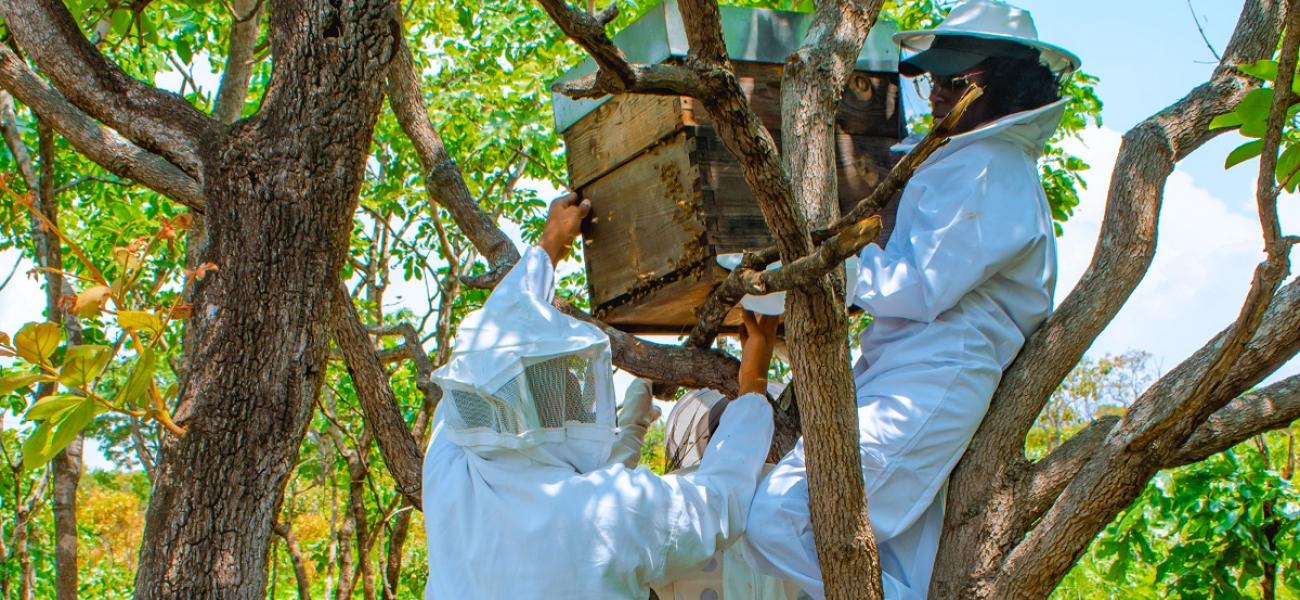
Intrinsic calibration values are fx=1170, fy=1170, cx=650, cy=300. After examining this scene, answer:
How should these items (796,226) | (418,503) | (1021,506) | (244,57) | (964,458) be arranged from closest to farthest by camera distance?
(796,226), (1021,506), (964,458), (418,503), (244,57)

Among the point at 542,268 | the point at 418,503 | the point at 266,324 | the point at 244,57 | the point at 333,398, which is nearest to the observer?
the point at 266,324

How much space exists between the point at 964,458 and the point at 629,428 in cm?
97

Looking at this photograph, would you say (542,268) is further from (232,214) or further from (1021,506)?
(1021,506)

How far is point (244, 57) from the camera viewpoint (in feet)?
13.4

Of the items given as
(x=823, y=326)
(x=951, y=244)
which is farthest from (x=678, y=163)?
(x=823, y=326)

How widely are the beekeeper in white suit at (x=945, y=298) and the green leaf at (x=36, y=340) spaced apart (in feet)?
4.48

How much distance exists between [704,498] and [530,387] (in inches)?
16.5

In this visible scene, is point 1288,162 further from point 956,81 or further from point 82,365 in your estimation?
point 82,365

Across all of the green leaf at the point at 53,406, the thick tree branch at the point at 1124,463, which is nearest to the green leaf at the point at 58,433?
the green leaf at the point at 53,406

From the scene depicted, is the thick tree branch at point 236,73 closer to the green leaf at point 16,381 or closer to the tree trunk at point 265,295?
the tree trunk at point 265,295

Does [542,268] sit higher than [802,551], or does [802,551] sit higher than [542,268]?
[542,268]

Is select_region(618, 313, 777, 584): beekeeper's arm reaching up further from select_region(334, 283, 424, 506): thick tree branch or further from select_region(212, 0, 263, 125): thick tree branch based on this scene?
select_region(212, 0, 263, 125): thick tree branch

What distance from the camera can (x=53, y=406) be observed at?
1915 mm

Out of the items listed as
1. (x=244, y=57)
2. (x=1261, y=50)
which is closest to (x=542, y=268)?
(x=1261, y=50)
